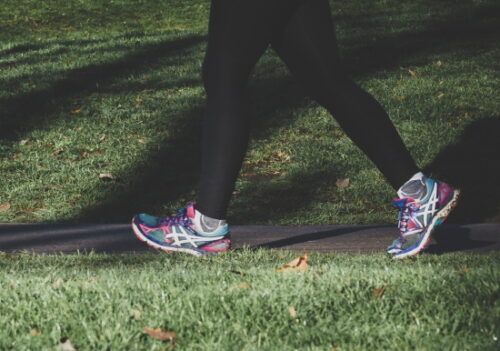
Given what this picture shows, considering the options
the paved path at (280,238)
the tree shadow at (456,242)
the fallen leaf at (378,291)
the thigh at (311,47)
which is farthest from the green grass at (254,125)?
the fallen leaf at (378,291)

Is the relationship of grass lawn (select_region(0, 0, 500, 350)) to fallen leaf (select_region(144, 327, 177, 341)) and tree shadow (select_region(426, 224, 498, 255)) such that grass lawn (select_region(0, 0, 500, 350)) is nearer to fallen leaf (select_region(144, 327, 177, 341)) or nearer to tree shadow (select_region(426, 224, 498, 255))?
fallen leaf (select_region(144, 327, 177, 341))

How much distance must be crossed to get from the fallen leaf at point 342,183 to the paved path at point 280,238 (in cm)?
134

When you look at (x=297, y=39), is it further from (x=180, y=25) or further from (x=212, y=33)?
(x=180, y=25)

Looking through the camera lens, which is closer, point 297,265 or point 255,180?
point 297,265

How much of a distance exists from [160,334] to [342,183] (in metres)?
3.89

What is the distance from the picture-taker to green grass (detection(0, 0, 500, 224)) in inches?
249

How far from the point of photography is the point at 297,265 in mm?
3885

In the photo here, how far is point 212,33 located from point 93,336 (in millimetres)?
1453

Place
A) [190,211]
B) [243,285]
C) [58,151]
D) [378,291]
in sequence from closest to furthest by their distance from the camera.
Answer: [378,291], [243,285], [190,211], [58,151]

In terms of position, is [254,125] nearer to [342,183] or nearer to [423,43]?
[342,183]

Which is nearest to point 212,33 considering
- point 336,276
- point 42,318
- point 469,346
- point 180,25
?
point 336,276

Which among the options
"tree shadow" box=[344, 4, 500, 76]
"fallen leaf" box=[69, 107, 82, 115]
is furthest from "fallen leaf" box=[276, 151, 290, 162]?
"tree shadow" box=[344, 4, 500, 76]

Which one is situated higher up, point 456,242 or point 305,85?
point 305,85

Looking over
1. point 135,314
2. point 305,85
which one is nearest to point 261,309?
point 135,314
